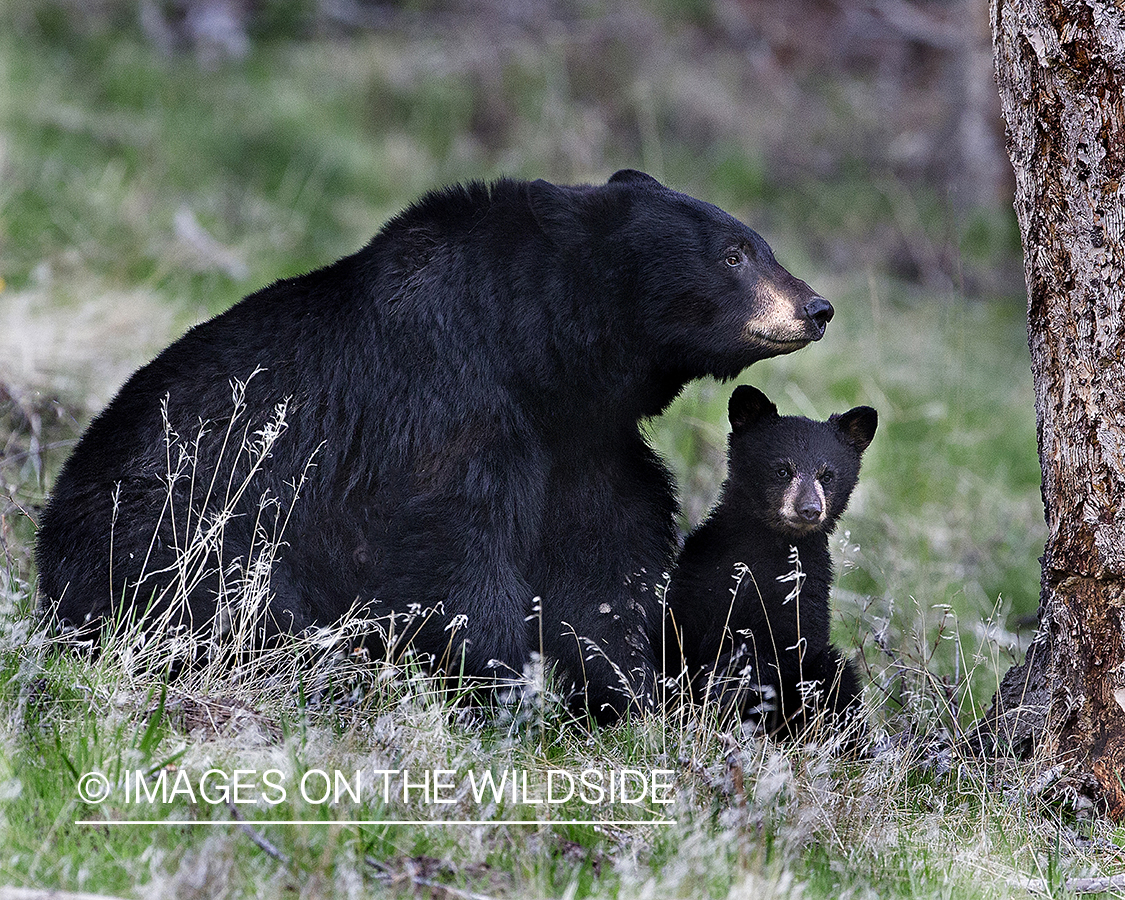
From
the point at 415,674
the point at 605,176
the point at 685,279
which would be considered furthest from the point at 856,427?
the point at 605,176

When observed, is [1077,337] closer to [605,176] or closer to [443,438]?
[443,438]

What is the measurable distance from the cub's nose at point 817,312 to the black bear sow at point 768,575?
34 cm

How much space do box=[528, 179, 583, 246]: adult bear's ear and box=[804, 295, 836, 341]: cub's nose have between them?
0.74 meters

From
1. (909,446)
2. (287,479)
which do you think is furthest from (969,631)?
(287,479)

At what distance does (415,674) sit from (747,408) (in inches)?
56.4

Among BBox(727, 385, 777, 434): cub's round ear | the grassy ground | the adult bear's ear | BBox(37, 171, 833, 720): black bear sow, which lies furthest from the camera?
BBox(727, 385, 777, 434): cub's round ear

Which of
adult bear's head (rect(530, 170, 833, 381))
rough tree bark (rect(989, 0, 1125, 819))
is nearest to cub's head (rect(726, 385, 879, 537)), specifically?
adult bear's head (rect(530, 170, 833, 381))

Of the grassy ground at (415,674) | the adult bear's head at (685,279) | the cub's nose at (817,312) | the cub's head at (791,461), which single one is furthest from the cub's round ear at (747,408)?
the grassy ground at (415,674)

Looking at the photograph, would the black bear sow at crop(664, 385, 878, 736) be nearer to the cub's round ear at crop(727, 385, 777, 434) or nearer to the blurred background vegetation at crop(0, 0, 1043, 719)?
the cub's round ear at crop(727, 385, 777, 434)

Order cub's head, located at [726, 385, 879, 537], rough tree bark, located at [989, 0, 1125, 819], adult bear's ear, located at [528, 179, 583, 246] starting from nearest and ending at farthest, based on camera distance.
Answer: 1. rough tree bark, located at [989, 0, 1125, 819]
2. adult bear's ear, located at [528, 179, 583, 246]
3. cub's head, located at [726, 385, 879, 537]

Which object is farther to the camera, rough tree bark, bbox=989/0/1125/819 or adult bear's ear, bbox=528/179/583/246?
adult bear's ear, bbox=528/179/583/246

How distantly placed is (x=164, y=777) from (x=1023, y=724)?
2.38m

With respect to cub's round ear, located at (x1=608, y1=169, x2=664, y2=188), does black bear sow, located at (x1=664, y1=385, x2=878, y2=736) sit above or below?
below

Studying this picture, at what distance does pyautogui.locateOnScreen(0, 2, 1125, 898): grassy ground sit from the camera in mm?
2549
